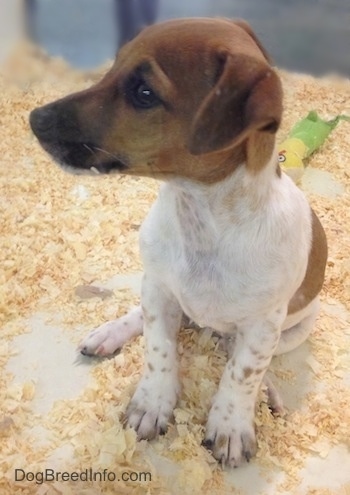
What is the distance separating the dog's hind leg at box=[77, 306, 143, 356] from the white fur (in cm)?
30

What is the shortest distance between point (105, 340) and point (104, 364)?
0.31ft

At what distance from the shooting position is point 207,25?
1880 millimetres

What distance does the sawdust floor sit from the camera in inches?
95.3

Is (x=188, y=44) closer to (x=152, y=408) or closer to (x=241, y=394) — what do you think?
(x=241, y=394)

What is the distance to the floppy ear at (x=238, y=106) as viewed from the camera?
168cm

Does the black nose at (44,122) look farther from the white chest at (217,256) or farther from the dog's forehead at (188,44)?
the white chest at (217,256)

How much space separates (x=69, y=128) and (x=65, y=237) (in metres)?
1.45

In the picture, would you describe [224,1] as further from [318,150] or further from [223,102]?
[223,102]

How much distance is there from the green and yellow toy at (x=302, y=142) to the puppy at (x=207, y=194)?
1.28 metres

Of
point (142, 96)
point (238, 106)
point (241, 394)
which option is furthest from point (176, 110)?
point (241, 394)

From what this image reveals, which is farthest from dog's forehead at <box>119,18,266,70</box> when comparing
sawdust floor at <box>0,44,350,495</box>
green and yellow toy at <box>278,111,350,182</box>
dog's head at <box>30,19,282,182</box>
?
green and yellow toy at <box>278,111,350,182</box>

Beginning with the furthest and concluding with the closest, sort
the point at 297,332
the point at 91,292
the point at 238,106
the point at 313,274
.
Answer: the point at 91,292, the point at 297,332, the point at 313,274, the point at 238,106

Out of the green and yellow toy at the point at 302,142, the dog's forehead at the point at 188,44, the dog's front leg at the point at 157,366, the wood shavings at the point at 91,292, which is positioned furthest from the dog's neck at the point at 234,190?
the green and yellow toy at the point at 302,142

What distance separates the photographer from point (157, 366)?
2.49 metres
